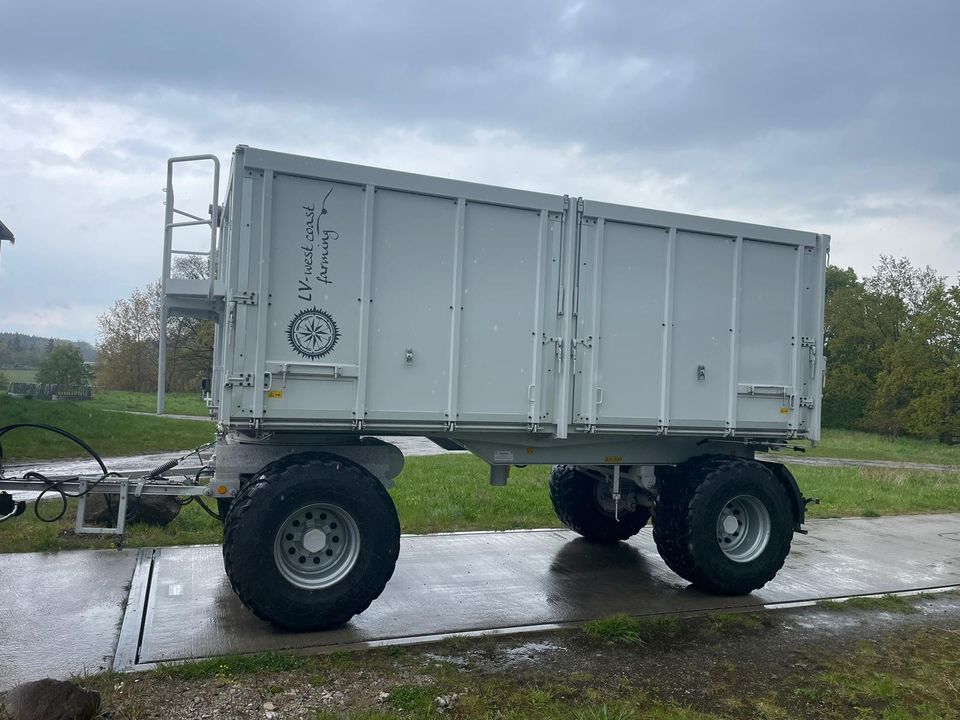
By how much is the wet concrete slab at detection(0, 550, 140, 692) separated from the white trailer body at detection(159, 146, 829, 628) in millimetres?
1039

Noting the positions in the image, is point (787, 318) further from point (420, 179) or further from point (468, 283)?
point (420, 179)

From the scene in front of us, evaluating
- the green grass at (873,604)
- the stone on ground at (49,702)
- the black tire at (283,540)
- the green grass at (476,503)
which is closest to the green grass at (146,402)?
the green grass at (476,503)

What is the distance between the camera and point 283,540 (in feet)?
17.6

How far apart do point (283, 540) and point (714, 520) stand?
364cm

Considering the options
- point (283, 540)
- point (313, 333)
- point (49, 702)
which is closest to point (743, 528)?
point (283, 540)

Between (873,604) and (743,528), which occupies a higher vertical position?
(743,528)

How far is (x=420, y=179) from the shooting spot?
577 cm

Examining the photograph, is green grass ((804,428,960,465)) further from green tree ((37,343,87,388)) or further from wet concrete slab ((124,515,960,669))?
green tree ((37,343,87,388))

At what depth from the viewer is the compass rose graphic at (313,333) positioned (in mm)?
5355

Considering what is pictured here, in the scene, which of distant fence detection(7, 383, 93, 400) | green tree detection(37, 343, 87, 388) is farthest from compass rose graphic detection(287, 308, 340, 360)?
green tree detection(37, 343, 87, 388)

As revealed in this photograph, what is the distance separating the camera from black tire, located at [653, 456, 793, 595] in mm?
6531

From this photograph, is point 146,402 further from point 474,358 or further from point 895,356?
point 895,356

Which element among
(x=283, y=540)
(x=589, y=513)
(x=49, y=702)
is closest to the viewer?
(x=49, y=702)

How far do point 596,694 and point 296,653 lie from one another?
6.27 ft
